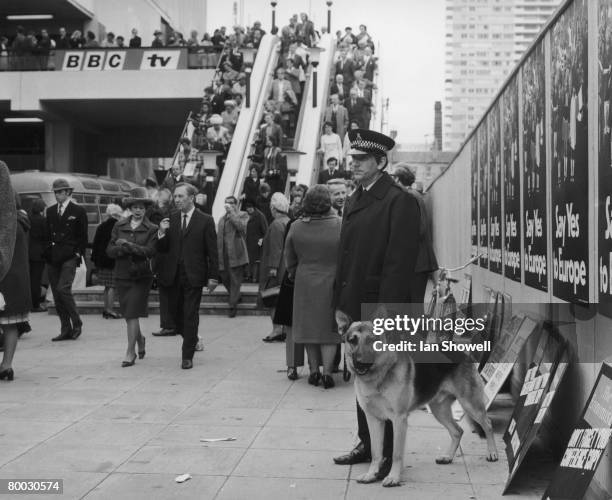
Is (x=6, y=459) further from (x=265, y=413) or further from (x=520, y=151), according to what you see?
(x=520, y=151)

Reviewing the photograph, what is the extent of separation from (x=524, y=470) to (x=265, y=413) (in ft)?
8.03

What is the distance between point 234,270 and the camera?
45.7 ft

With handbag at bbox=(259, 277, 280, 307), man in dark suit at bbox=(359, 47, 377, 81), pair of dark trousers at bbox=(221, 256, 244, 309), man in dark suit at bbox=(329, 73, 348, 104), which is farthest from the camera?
man in dark suit at bbox=(359, 47, 377, 81)

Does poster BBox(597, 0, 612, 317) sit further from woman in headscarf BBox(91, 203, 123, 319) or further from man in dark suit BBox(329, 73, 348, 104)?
man in dark suit BBox(329, 73, 348, 104)

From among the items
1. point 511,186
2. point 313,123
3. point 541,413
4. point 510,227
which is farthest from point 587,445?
point 313,123

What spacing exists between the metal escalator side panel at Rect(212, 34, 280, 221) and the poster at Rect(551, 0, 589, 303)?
1505 centimetres

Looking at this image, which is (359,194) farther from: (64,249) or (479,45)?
(479,45)

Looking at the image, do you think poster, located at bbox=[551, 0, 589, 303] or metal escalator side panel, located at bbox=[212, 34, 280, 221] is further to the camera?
metal escalator side panel, located at bbox=[212, 34, 280, 221]

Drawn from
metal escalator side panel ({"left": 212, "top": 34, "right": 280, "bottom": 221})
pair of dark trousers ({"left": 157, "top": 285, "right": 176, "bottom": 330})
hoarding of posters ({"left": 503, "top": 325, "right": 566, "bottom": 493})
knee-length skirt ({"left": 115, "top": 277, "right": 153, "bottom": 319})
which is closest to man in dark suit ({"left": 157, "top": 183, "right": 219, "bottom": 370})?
knee-length skirt ({"left": 115, "top": 277, "right": 153, "bottom": 319})

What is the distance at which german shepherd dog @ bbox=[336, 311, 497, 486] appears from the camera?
4.86 meters

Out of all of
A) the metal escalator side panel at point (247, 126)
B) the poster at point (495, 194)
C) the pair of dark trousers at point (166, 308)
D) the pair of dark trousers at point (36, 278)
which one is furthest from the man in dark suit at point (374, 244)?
the metal escalator side panel at point (247, 126)

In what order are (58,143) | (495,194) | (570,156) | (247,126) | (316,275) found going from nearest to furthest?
1. (570,156)
2. (495,194)
3. (316,275)
4. (247,126)
5. (58,143)

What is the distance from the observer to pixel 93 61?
31859mm

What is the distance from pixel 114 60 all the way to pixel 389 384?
95.6ft
